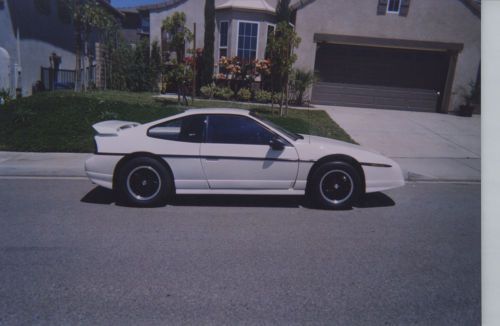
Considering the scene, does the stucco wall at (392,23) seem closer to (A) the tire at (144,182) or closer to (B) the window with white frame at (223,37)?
(B) the window with white frame at (223,37)

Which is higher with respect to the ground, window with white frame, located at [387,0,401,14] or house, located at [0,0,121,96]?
window with white frame, located at [387,0,401,14]

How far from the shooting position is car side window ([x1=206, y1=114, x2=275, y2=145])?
534 centimetres

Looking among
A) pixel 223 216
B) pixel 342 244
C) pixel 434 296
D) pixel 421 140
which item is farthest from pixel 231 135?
pixel 421 140

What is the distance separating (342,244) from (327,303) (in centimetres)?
126

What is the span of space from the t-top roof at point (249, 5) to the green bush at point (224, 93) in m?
3.68

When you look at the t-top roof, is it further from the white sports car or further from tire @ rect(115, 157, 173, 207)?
tire @ rect(115, 157, 173, 207)

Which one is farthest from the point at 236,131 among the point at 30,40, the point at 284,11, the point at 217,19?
the point at 30,40

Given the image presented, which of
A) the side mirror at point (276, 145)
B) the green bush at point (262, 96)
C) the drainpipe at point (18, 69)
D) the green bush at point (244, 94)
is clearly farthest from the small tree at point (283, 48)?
the drainpipe at point (18, 69)

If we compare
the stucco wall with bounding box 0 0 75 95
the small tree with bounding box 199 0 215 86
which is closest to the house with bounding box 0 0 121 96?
the stucco wall with bounding box 0 0 75 95

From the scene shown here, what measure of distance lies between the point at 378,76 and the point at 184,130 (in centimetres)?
1304

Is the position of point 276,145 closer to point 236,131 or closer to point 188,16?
point 236,131

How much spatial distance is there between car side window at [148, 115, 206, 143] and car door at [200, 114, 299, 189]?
14 centimetres

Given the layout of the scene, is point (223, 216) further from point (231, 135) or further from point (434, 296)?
point (434, 296)

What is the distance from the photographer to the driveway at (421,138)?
809cm
